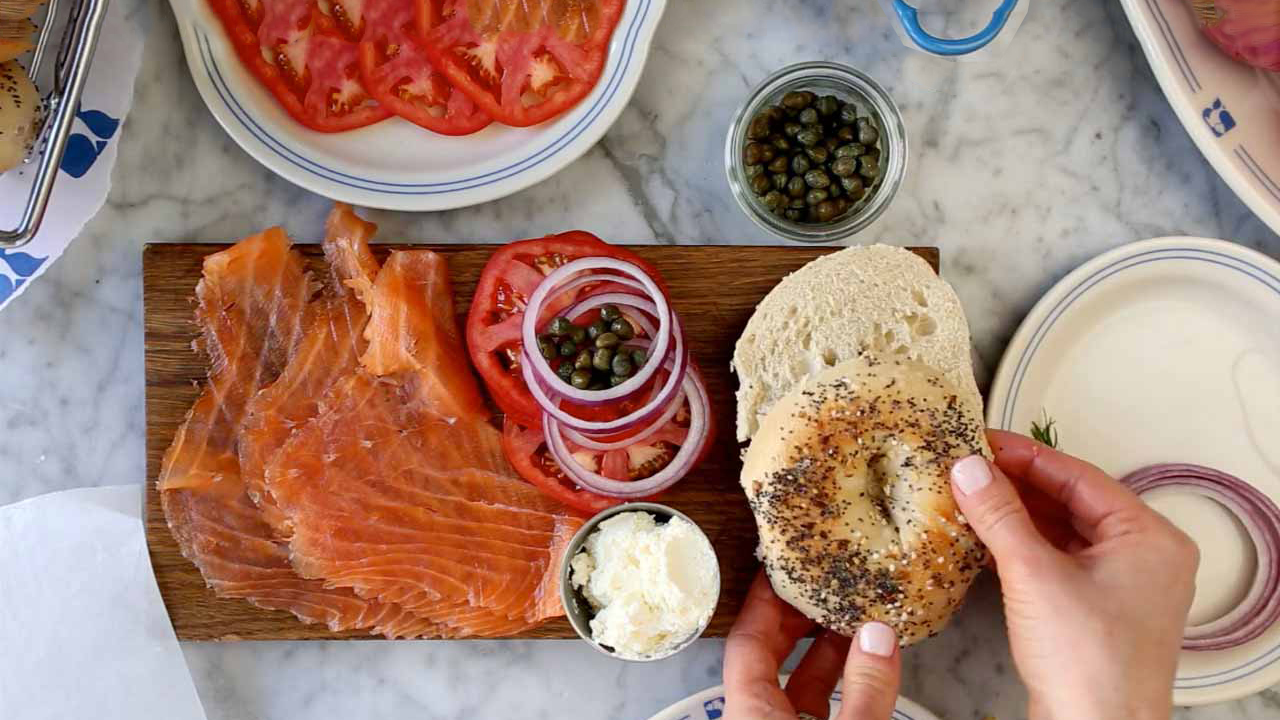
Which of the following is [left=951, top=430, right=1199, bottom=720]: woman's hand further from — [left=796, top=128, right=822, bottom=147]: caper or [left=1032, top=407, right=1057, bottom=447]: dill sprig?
[left=796, top=128, right=822, bottom=147]: caper

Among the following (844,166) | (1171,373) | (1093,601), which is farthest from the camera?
(1171,373)

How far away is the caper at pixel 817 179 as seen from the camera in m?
2.00

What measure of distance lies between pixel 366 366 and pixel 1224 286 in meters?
1.74

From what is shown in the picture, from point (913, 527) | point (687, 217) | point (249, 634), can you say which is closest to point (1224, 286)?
point (913, 527)

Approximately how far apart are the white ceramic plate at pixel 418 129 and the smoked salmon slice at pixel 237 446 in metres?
0.17

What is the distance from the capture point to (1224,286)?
6.98 ft

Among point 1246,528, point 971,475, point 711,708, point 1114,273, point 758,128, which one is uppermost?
point 758,128

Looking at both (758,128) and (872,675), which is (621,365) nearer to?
(758,128)

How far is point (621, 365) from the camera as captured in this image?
1.90 meters

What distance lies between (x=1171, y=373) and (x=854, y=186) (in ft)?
2.63

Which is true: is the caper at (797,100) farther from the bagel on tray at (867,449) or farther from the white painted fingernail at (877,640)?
the white painted fingernail at (877,640)

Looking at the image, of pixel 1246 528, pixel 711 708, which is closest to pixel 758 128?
pixel 711 708

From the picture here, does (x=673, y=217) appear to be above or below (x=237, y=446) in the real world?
above

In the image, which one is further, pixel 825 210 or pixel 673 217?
pixel 673 217
